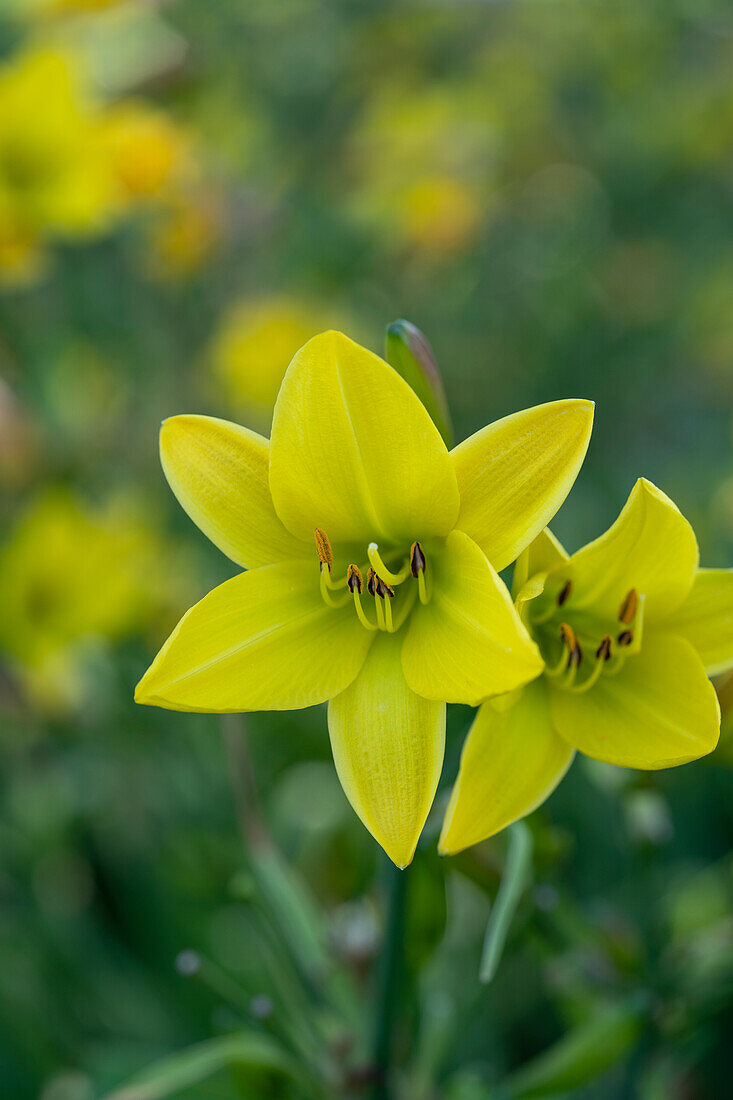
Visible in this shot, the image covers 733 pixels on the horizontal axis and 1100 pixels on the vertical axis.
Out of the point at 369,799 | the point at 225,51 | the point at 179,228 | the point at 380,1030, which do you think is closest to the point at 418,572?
the point at 369,799

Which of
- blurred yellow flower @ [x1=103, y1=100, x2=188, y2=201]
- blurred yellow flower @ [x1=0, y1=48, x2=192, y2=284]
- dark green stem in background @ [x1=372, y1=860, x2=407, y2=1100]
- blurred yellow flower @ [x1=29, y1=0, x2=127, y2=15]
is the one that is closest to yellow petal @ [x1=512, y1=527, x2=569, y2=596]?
dark green stem in background @ [x1=372, y1=860, x2=407, y2=1100]

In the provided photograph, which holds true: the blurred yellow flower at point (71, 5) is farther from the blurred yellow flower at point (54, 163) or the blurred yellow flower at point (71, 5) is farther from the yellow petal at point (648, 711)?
the yellow petal at point (648, 711)

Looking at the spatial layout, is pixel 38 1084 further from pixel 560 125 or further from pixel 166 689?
pixel 560 125

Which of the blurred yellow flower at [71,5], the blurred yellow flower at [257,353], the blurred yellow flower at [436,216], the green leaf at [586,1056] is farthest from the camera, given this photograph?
the blurred yellow flower at [436,216]

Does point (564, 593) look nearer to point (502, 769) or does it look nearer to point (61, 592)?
point (502, 769)

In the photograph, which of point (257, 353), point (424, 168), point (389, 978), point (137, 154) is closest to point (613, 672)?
point (389, 978)

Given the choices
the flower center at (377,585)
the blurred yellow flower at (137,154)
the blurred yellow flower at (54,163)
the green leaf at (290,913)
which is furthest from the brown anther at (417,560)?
the blurred yellow flower at (137,154)
